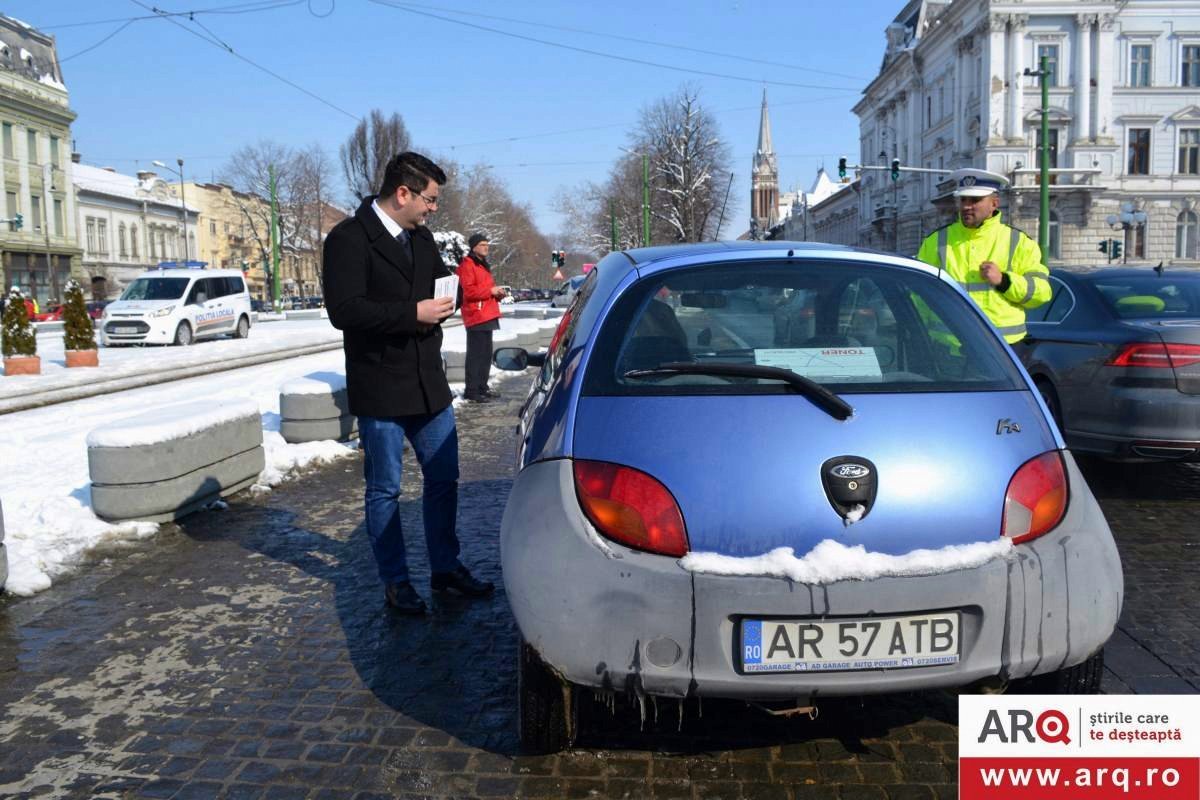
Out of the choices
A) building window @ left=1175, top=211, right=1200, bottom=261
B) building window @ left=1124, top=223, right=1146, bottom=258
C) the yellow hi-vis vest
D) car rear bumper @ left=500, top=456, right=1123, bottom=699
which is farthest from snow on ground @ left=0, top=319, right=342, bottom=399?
building window @ left=1175, top=211, right=1200, bottom=261

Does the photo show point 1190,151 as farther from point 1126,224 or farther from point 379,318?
point 379,318

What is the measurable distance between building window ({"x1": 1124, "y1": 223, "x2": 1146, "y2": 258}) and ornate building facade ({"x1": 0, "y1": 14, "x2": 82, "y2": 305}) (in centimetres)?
6250

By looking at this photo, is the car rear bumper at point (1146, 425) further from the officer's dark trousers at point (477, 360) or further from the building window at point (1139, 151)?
the building window at point (1139, 151)

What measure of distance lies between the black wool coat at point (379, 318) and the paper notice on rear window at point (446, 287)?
0.12 meters

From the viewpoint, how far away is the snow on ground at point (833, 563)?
Result: 273 cm

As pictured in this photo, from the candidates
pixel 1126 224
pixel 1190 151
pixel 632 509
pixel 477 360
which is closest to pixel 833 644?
pixel 632 509

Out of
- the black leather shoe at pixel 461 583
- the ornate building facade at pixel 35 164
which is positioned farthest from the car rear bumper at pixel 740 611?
the ornate building facade at pixel 35 164

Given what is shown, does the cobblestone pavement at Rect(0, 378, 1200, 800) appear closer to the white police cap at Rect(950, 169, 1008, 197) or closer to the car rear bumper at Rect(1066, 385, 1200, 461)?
the car rear bumper at Rect(1066, 385, 1200, 461)

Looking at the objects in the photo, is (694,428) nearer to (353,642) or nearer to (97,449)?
(353,642)

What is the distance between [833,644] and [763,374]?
0.78m

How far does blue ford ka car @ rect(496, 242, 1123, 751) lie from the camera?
275cm

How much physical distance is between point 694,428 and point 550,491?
44cm

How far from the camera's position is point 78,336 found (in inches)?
792

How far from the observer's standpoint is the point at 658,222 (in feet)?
218
